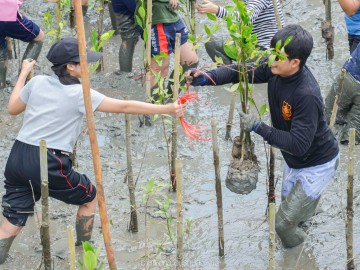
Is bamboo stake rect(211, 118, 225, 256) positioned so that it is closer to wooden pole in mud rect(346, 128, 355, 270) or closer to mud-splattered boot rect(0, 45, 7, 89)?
wooden pole in mud rect(346, 128, 355, 270)

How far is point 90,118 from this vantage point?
4.47m

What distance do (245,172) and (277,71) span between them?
0.76 m

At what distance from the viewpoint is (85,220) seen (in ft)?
19.4

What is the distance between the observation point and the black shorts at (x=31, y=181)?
549 cm

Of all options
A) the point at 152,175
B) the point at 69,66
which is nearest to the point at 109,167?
the point at 152,175

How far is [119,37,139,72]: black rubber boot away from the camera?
8.28 meters

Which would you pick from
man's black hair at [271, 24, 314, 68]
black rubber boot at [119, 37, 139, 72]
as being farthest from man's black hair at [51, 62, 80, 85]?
black rubber boot at [119, 37, 139, 72]

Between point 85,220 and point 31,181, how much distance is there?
54 centimetres

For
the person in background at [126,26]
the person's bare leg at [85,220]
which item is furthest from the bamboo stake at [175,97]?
the person in background at [126,26]

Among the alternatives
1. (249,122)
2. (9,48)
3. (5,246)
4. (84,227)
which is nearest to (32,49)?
(9,48)

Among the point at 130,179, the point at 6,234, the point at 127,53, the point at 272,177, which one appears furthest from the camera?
the point at 127,53

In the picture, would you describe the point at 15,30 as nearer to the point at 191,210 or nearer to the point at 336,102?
the point at 191,210

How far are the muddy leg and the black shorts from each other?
122 cm

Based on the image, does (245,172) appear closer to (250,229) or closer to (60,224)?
(250,229)
